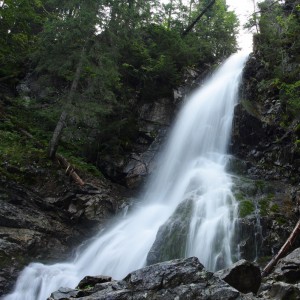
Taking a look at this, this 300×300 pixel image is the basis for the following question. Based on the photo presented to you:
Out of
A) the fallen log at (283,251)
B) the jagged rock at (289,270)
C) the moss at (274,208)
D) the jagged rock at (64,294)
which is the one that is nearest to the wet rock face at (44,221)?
the jagged rock at (64,294)

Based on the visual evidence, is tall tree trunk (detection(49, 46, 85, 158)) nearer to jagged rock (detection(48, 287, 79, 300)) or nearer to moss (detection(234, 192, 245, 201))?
moss (detection(234, 192, 245, 201))

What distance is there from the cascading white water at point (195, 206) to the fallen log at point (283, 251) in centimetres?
120

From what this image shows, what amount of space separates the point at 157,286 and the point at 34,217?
705 centimetres

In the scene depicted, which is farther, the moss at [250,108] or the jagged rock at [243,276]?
the moss at [250,108]

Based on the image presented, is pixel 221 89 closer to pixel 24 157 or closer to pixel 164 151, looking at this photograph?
pixel 164 151

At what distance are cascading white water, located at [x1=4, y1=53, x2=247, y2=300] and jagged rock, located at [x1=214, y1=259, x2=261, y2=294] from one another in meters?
2.86

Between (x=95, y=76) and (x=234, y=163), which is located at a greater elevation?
(x=95, y=76)

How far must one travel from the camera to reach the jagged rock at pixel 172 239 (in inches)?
373

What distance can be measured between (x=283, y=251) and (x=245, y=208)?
1.99 meters

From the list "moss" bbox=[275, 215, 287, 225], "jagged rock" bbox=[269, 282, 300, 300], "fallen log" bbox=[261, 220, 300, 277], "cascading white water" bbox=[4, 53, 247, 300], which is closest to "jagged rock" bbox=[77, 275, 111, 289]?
"cascading white water" bbox=[4, 53, 247, 300]

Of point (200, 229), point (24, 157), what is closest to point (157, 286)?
point (200, 229)

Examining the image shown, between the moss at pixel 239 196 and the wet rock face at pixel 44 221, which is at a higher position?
the moss at pixel 239 196

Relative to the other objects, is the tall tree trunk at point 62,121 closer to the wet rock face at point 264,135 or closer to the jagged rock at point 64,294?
the wet rock face at point 264,135

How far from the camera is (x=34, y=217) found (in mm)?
11023
